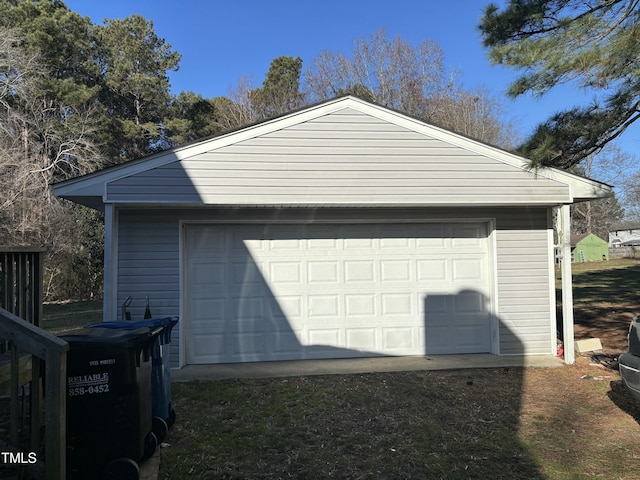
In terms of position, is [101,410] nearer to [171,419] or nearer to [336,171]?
Result: [171,419]

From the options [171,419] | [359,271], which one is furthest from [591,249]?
[171,419]

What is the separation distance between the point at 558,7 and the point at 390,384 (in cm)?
518

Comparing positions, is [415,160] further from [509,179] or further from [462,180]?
[509,179]

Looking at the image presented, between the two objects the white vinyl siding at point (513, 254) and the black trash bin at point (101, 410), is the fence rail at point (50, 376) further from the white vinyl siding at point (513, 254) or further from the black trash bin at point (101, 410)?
the white vinyl siding at point (513, 254)

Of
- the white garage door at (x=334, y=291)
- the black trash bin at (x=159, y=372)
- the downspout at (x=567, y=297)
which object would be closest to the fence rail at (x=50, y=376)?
the black trash bin at (x=159, y=372)

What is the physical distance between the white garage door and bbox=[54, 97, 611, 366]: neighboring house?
18 millimetres

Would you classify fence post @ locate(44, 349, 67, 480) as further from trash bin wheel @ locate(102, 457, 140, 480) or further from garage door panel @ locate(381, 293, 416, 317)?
garage door panel @ locate(381, 293, 416, 317)

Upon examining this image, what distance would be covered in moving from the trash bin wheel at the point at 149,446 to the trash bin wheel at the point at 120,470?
0.42 meters

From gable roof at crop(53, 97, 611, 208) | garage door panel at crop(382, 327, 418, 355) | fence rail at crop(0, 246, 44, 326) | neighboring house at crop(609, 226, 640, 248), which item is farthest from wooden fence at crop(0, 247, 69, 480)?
neighboring house at crop(609, 226, 640, 248)

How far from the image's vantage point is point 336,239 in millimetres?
7359

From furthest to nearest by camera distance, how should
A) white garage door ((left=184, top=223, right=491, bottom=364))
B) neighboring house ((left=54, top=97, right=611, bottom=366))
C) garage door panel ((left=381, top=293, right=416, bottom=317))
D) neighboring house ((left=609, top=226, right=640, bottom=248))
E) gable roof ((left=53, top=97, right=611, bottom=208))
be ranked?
neighboring house ((left=609, top=226, right=640, bottom=248)), garage door panel ((left=381, top=293, right=416, bottom=317)), white garage door ((left=184, top=223, right=491, bottom=364)), neighboring house ((left=54, top=97, right=611, bottom=366)), gable roof ((left=53, top=97, right=611, bottom=208))

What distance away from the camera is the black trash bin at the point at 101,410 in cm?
328

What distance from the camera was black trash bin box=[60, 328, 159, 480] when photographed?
328 cm

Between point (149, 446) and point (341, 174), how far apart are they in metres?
4.08
